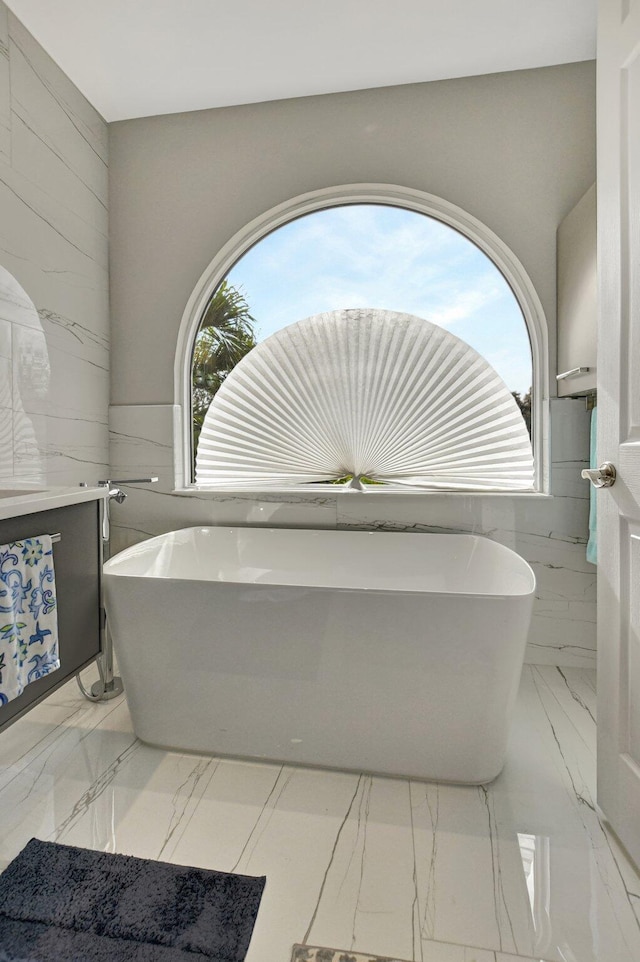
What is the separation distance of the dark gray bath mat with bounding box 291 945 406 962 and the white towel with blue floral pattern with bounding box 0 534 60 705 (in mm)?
895

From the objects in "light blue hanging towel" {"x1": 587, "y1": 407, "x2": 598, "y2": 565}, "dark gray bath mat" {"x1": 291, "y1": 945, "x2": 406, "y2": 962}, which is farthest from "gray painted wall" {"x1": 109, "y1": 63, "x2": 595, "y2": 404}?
"dark gray bath mat" {"x1": 291, "y1": 945, "x2": 406, "y2": 962}

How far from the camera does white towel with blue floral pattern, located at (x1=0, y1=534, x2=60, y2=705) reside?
138cm

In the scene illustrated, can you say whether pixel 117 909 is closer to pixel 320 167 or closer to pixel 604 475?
pixel 604 475

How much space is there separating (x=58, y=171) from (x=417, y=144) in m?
1.71

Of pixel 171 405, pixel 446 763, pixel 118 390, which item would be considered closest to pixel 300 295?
pixel 171 405

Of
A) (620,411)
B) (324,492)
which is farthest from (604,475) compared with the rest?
(324,492)

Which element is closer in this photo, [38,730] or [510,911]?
[510,911]

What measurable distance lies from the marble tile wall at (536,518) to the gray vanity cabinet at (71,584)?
105cm

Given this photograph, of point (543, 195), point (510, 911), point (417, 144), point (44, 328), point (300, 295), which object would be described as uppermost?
point (417, 144)

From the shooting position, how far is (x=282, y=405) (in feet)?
9.71

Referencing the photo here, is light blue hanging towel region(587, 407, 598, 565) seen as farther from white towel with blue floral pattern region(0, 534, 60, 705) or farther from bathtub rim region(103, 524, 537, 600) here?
white towel with blue floral pattern region(0, 534, 60, 705)

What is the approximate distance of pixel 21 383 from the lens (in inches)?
91.4

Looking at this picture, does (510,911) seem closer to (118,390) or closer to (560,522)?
(560,522)

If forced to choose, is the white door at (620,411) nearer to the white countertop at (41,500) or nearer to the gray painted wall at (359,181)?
the gray painted wall at (359,181)
